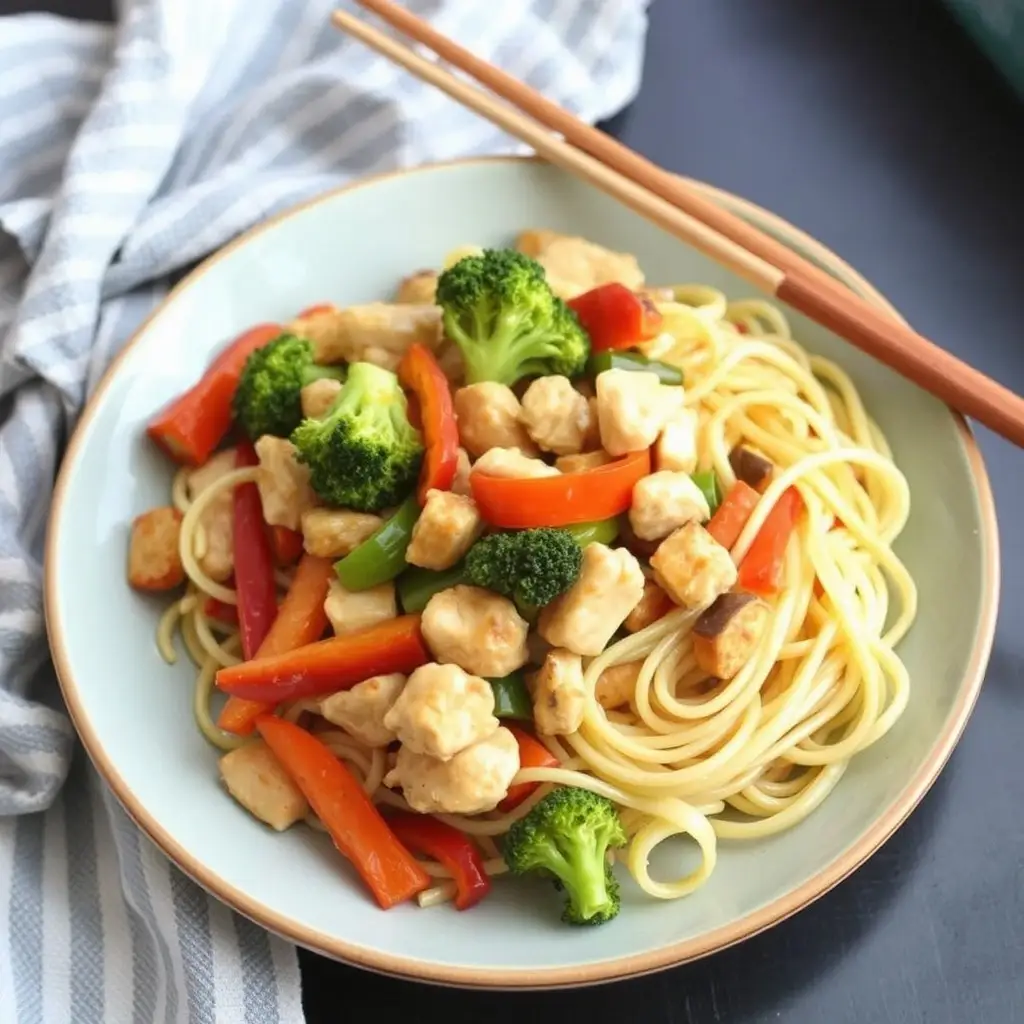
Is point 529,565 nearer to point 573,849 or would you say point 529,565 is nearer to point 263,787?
point 573,849

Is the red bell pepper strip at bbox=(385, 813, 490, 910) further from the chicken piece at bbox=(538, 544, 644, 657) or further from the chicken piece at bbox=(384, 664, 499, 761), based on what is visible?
the chicken piece at bbox=(538, 544, 644, 657)

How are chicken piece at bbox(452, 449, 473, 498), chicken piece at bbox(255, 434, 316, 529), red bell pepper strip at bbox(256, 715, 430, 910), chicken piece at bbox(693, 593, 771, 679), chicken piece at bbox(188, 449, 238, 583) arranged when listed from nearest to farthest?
1. red bell pepper strip at bbox(256, 715, 430, 910)
2. chicken piece at bbox(693, 593, 771, 679)
3. chicken piece at bbox(452, 449, 473, 498)
4. chicken piece at bbox(255, 434, 316, 529)
5. chicken piece at bbox(188, 449, 238, 583)

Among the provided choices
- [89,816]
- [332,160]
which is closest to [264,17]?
[332,160]

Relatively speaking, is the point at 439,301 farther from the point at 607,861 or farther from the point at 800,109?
the point at 800,109

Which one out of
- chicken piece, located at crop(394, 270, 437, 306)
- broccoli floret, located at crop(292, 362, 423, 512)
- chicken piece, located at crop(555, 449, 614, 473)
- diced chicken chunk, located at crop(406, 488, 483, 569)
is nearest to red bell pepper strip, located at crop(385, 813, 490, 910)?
diced chicken chunk, located at crop(406, 488, 483, 569)

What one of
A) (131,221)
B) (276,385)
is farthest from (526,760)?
(131,221)

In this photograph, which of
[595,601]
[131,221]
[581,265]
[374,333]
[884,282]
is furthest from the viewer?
[884,282]
